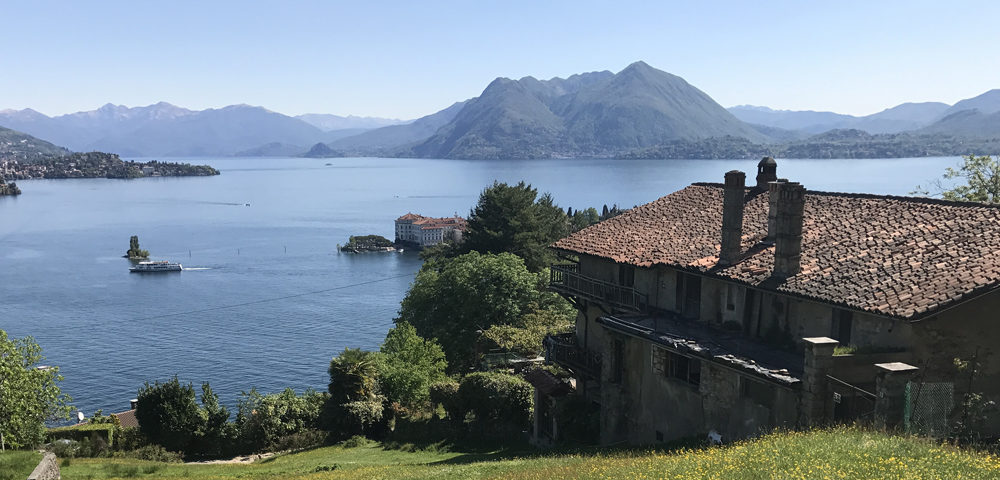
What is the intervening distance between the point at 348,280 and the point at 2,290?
48.6m

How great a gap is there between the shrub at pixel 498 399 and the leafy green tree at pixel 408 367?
19.7 feet

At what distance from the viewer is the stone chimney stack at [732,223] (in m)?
26.1

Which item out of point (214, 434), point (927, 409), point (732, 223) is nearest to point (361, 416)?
point (214, 434)

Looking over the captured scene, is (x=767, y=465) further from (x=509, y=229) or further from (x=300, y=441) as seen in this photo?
(x=509, y=229)

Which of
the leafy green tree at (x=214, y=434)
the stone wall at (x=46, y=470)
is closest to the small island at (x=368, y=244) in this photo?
the leafy green tree at (x=214, y=434)

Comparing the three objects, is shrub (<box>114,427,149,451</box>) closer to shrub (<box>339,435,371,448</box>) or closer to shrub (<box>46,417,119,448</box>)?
shrub (<box>46,417,119,448</box>)

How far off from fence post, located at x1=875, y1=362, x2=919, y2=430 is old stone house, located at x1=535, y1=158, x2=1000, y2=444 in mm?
35

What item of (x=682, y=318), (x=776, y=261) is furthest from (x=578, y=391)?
(x=776, y=261)

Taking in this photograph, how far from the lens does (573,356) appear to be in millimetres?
32375

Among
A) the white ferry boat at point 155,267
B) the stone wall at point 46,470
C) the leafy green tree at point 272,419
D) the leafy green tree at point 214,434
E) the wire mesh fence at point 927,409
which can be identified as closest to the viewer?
the wire mesh fence at point 927,409

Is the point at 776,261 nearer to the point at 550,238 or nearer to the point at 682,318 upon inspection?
the point at 682,318

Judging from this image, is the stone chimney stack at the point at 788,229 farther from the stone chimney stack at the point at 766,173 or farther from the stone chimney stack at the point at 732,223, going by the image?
A: the stone chimney stack at the point at 766,173

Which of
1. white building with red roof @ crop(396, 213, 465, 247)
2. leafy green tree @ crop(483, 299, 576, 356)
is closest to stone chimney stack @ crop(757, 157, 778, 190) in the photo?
leafy green tree @ crop(483, 299, 576, 356)

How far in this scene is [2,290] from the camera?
11250 centimetres
